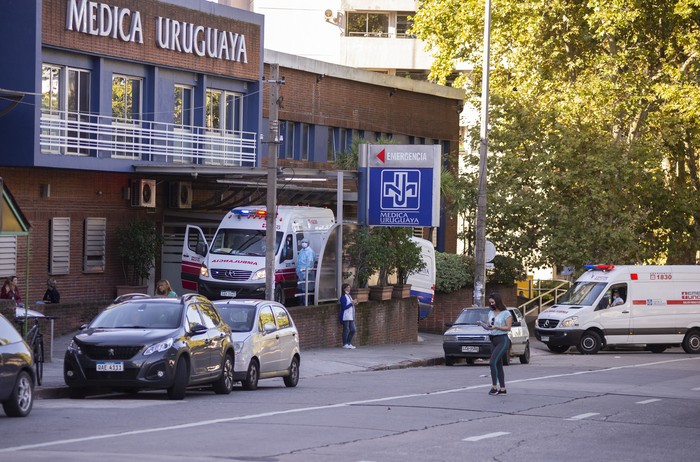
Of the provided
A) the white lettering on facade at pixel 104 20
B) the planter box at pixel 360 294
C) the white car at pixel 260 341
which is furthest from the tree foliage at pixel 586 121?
the white car at pixel 260 341

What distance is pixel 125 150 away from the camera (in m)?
31.7

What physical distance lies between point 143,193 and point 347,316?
6446 mm

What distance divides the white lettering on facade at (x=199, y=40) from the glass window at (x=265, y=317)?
535 inches

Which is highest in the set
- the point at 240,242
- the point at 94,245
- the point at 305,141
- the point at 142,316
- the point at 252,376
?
the point at 305,141

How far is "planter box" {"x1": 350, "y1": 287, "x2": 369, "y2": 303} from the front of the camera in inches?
1335

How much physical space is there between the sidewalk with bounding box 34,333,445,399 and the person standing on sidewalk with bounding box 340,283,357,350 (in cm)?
32

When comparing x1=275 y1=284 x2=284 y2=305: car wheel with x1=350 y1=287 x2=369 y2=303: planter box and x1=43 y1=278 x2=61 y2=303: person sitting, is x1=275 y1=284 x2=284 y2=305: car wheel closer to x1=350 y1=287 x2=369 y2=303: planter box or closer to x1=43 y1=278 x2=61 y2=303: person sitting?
x1=350 y1=287 x2=369 y2=303: planter box

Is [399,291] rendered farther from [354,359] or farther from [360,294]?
[354,359]

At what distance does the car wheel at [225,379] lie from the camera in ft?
64.4

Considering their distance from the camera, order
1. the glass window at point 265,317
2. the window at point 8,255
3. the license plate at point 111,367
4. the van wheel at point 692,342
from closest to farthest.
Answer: the license plate at point 111,367
the glass window at point 265,317
the window at point 8,255
the van wheel at point 692,342

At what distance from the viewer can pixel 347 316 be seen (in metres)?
32.0

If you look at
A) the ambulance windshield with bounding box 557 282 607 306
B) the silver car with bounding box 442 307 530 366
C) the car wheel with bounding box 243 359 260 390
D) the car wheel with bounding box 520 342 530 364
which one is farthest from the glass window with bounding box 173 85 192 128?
the car wheel with bounding box 243 359 260 390

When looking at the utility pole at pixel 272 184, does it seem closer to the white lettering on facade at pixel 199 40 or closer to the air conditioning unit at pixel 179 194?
the white lettering on facade at pixel 199 40

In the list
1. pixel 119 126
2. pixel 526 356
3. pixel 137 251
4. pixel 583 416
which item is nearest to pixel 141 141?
pixel 119 126
